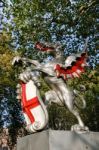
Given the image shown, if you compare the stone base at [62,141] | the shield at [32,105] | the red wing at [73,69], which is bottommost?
the stone base at [62,141]

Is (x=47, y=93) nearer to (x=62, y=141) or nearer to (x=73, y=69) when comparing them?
(x=73, y=69)

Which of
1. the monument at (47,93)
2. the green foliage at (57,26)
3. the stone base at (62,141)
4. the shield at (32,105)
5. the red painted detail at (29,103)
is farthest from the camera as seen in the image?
the green foliage at (57,26)

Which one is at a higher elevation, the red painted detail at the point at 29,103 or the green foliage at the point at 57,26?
the green foliage at the point at 57,26

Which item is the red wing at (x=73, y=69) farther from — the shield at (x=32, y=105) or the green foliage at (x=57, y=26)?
the green foliage at (x=57, y=26)

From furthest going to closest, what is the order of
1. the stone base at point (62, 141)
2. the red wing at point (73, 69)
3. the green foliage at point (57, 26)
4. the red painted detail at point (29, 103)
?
the green foliage at point (57, 26)
the red wing at point (73, 69)
the red painted detail at point (29, 103)
the stone base at point (62, 141)

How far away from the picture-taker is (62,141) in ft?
30.6

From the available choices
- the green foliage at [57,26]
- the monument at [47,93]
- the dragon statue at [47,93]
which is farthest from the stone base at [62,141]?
the green foliage at [57,26]

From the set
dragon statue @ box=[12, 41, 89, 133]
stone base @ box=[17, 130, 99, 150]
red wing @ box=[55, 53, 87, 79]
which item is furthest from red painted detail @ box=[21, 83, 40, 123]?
red wing @ box=[55, 53, 87, 79]

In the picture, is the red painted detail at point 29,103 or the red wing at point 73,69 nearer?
the red painted detail at point 29,103

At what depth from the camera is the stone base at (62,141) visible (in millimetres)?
9242

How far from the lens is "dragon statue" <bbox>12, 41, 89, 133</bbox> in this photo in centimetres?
981

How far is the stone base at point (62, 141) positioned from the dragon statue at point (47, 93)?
0.63 ft

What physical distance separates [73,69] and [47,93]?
2.77ft

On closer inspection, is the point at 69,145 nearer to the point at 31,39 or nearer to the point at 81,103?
the point at 81,103
